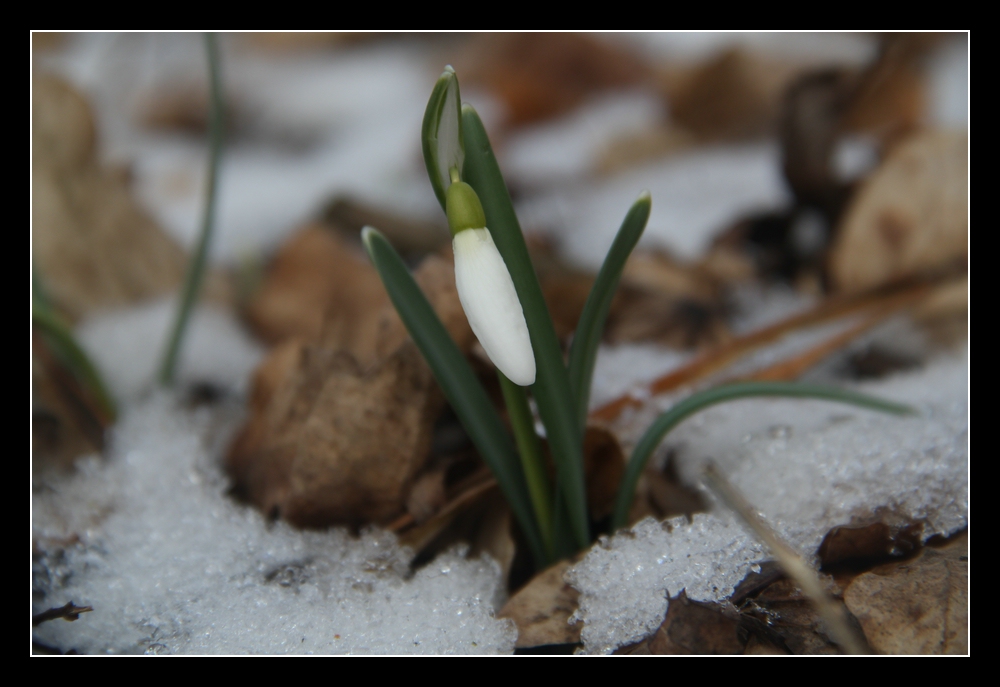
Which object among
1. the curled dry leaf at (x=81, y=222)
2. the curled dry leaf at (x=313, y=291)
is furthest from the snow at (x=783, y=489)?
Answer: the curled dry leaf at (x=81, y=222)

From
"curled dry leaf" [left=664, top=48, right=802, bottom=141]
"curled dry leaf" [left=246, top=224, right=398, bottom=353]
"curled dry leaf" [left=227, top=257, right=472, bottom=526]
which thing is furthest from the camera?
"curled dry leaf" [left=664, top=48, right=802, bottom=141]

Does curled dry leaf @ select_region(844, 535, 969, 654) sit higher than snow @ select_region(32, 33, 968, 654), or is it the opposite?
snow @ select_region(32, 33, 968, 654)

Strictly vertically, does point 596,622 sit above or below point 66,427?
below

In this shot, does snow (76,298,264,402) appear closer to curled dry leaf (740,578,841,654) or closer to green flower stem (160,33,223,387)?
green flower stem (160,33,223,387)

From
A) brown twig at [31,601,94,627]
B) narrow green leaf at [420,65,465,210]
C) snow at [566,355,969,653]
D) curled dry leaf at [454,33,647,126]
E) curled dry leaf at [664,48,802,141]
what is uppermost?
curled dry leaf at [454,33,647,126]

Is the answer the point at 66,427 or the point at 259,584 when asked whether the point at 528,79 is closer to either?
the point at 66,427

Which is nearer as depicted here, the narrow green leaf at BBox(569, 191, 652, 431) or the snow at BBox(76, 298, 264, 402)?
the narrow green leaf at BBox(569, 191, 652, 431)

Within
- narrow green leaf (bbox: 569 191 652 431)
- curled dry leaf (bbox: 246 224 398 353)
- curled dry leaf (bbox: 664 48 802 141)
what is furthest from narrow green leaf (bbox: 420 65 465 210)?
curled dry leaf (bbox: 664 48 802 141)
